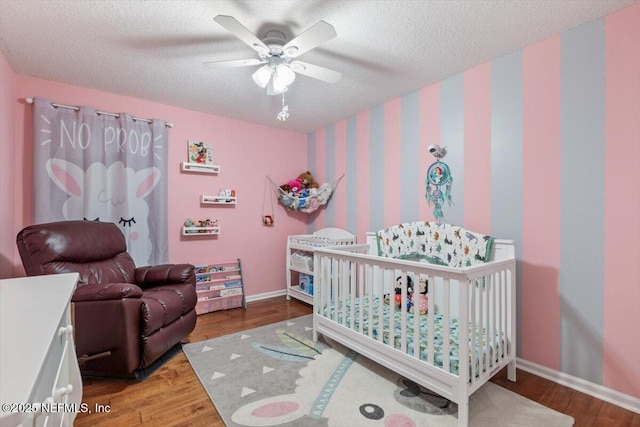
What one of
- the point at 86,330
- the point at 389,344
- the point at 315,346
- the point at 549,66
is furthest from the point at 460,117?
the point at 86,330

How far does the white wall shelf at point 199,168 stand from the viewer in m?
3.23

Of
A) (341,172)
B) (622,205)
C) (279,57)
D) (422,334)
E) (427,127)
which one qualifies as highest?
(279,57)

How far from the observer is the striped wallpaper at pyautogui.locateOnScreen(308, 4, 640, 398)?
1692mm

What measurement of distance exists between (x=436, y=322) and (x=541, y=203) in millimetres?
1092

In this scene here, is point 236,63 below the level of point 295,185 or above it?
above

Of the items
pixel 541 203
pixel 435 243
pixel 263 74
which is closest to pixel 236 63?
pixel 263 74

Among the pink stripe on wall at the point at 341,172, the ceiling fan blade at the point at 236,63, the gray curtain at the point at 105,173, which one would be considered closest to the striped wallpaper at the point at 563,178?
the pink stripe on wall at the point at 341,172

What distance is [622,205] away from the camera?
170cm

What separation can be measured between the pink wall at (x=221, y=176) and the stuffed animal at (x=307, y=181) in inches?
9.0

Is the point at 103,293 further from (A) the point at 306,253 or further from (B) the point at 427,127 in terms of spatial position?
(B) the point at 427,127

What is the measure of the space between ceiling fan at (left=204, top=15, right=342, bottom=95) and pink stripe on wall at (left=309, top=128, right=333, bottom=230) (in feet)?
5.97

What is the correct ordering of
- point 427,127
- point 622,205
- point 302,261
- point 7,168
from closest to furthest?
point 622,205, point 7,168, point 427,127, point 302,261

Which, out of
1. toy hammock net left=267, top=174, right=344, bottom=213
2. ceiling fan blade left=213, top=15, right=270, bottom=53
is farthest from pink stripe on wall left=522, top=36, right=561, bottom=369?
toy hammock net left=267, top=174, right=344, bottom=213

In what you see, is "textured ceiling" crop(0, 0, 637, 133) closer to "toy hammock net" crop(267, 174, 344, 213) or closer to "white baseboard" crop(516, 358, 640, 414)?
"toy hammock net" crop(267, 174, 344, 213)
